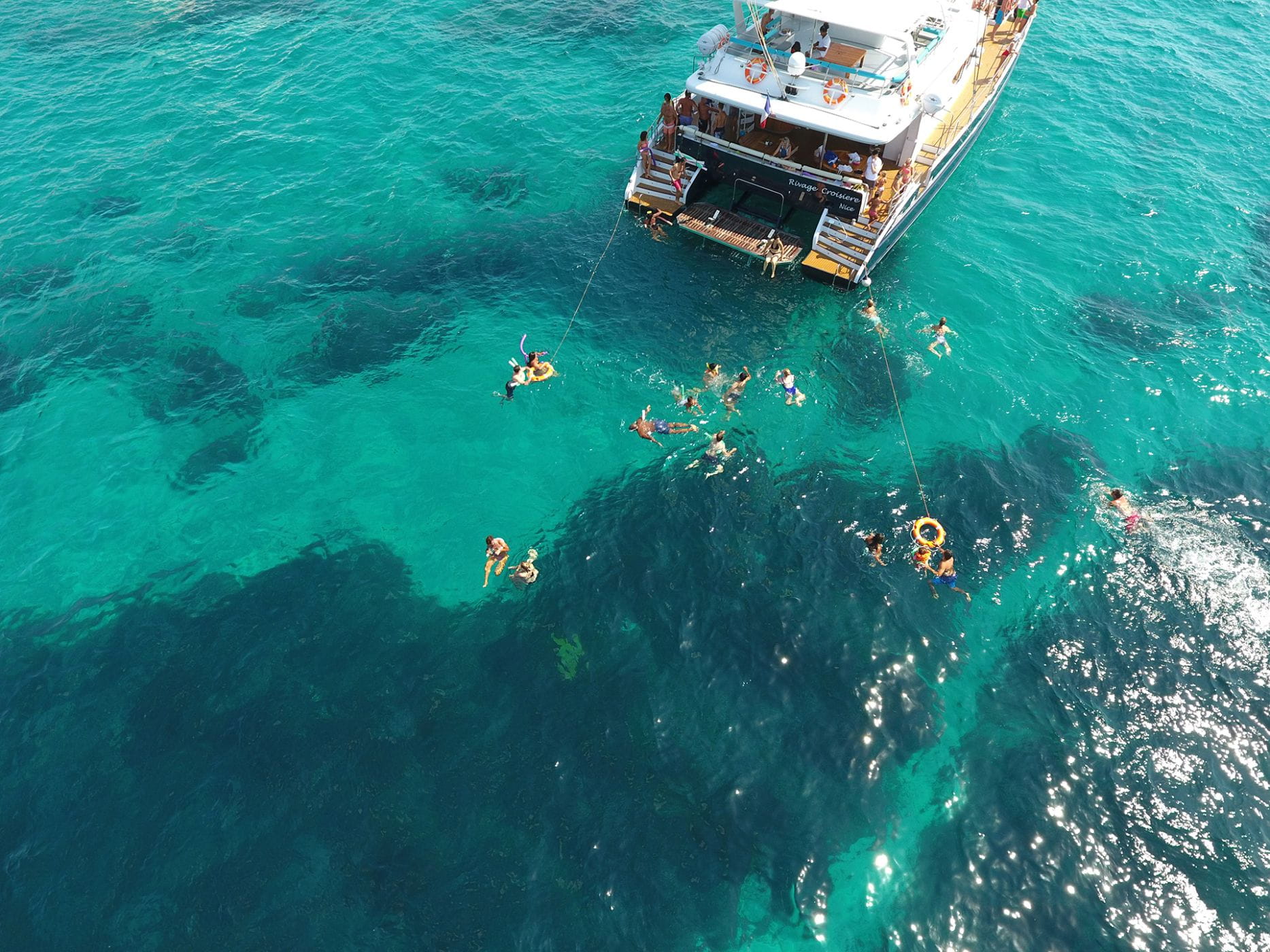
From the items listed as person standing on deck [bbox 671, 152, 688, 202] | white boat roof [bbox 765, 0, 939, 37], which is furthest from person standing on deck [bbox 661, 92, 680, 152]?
white boat roof [bbox 765, 0, 939, 37]

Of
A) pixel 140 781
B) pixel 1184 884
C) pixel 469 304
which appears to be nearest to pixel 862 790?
pixel 1184 884

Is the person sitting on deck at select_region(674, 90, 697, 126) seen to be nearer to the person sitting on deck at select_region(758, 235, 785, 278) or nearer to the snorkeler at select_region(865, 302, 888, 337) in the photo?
the person sitting on deck at select_region(758, 235, 785, 278)

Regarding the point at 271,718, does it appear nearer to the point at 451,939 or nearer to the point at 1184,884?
the point at 451,939

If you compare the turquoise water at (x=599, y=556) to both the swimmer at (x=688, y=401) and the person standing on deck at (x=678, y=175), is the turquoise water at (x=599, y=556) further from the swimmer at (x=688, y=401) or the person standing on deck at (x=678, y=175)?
the person standing on deck at (x=678, y=175)

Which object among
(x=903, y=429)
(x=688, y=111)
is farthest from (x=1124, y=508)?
(x=688, y=111)

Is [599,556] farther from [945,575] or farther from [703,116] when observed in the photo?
[703,116]

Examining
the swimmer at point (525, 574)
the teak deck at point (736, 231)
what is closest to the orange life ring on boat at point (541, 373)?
the swimmer at point (525, 574)
